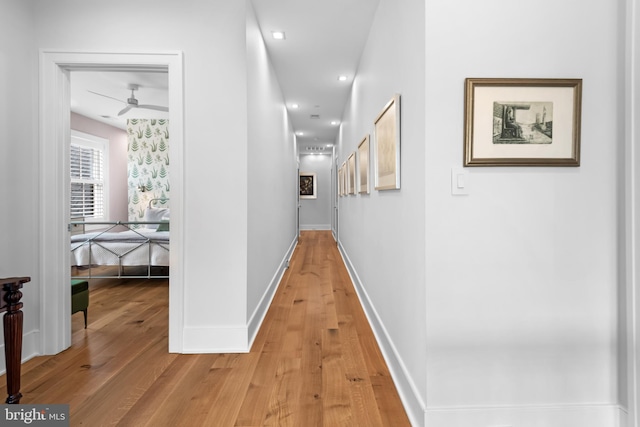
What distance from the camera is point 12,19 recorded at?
2.08 meters

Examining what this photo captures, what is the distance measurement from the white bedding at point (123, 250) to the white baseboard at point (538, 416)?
12.1 ft

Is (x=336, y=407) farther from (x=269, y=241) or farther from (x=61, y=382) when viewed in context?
(x=269, y=241)

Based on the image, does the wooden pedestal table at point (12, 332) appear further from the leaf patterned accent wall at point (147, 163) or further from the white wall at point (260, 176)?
the leaf patterned accent wall at point (147, 163)

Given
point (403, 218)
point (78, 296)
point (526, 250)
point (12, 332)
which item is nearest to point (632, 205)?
point (526, 250)

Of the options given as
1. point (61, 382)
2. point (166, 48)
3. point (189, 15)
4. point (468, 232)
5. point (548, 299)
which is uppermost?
point (189, 15)

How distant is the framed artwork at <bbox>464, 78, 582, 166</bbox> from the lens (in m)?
1.43

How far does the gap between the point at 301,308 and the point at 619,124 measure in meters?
2.75

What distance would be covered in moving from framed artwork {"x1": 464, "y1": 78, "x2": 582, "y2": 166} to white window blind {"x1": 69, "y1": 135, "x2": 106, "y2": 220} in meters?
6.77

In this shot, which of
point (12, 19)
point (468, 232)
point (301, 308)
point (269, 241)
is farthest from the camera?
point (269, 241)

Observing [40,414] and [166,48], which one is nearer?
[40,414]

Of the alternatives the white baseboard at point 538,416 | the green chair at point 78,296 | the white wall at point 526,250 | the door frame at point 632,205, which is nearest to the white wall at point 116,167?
the green chair at point 78,296

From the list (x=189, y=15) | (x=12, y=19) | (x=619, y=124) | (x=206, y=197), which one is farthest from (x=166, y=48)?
(x=619, y=124)

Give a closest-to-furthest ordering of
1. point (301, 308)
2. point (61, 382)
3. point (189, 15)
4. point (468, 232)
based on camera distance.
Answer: point (468, 232)
point (61, 382)
point (189, 15)
point (301, 308)

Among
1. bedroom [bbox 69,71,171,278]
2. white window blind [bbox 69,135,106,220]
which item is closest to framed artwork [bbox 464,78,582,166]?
bedroom [bbox 69,71,171,278]
